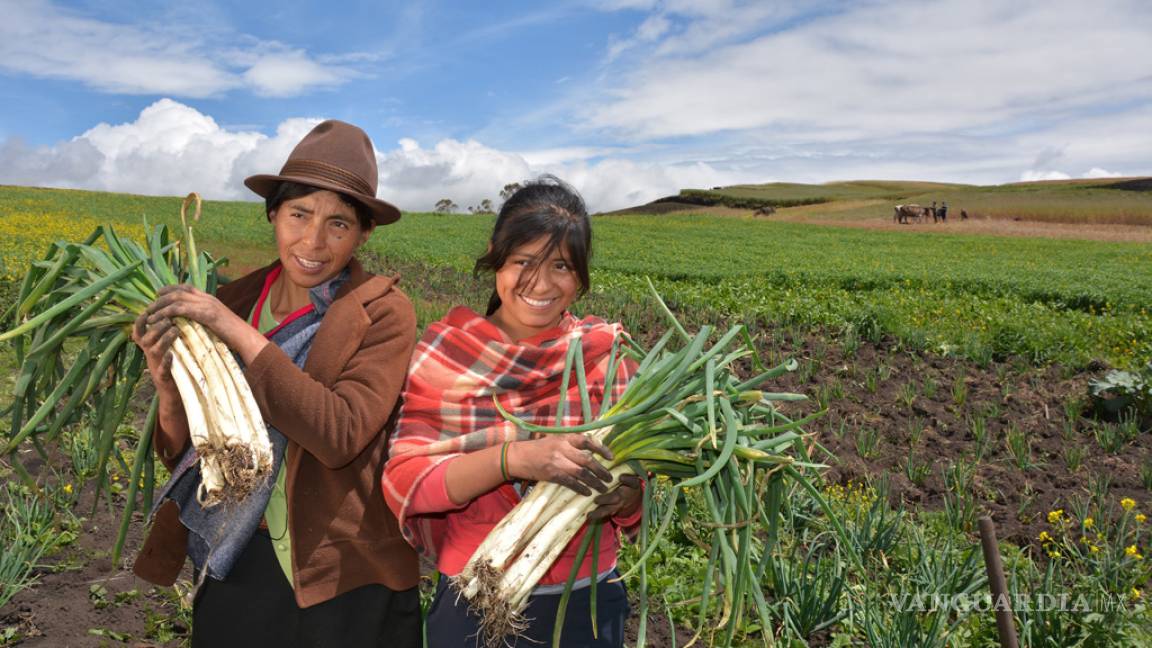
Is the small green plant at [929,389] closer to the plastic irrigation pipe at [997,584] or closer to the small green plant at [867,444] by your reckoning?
the small green plant at [867,444]

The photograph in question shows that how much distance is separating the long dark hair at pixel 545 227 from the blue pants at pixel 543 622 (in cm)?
69

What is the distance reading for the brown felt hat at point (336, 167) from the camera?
1724 millimetres

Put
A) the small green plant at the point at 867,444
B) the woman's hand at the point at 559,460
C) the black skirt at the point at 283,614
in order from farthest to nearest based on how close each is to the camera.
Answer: the small green plant at the point at 867,444 → the black skirt at the point at 283,614 → the woman's hand at the point at 559,460

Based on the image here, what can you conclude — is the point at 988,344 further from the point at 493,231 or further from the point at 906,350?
the point at 493,231

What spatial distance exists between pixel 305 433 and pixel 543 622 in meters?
0.65

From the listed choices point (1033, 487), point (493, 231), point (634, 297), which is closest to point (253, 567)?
point (493, 231)

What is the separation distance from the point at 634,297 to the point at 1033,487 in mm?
6086

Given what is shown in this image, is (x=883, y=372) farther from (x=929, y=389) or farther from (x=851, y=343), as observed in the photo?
(x=851, y=343)

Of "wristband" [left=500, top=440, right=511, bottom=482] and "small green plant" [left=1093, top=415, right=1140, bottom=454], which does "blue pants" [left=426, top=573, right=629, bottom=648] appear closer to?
"wristband" [left=500, top=440, right=511, bottom=482]

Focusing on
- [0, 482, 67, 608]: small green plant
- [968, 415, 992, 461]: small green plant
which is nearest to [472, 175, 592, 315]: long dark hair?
[0, 482, 67, 608]: small green plant

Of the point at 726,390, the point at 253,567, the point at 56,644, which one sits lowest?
the point at 56,644

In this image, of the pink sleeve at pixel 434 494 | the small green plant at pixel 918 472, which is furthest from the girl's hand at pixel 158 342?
the small green plant at pixel 918 472

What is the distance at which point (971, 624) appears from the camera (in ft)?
9.81

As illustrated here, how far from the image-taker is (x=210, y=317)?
5.32 ft
